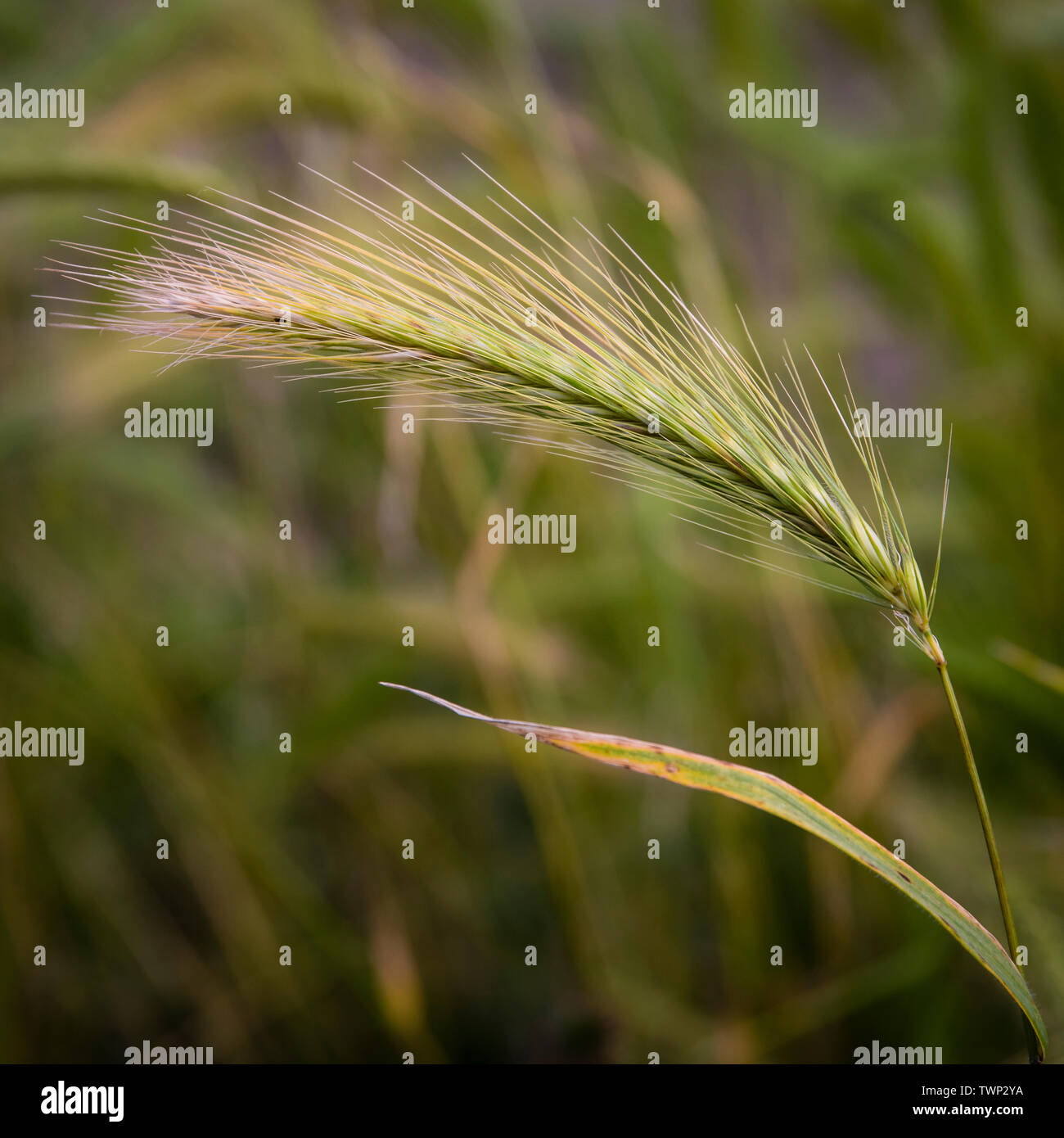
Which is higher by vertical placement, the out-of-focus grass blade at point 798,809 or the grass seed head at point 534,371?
the grass seed head at point 534,371

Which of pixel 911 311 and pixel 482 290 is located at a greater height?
pixel 911 311

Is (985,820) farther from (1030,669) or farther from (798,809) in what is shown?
(1030,669)

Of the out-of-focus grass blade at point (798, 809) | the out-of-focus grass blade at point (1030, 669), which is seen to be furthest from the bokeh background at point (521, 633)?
the out-of-focus grass blade at point (798, 809)

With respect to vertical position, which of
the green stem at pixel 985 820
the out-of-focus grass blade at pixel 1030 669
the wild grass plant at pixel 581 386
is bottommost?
the green stem at pixel 985 820

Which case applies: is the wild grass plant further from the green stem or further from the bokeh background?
the bokeh background

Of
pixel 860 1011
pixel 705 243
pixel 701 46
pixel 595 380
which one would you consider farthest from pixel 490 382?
pixel 701 46

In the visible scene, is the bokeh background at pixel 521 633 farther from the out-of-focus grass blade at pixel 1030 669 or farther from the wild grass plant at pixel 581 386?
the wild grass plant at pixel 581 386

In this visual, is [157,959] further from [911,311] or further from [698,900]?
[911,311]
